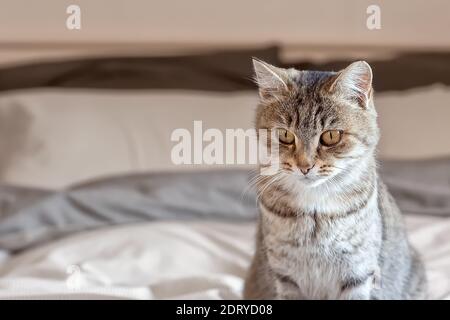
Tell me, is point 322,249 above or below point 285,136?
below

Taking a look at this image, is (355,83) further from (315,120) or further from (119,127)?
(119,127)

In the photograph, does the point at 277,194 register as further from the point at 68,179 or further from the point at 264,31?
the point at 264,31

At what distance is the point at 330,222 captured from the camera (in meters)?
0.94

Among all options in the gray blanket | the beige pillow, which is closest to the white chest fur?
the gray blanket

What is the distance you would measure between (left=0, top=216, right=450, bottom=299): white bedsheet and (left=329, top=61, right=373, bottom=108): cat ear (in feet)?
1.42

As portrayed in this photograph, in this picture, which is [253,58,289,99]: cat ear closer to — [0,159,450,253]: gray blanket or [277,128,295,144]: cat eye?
[277,128,295,144]: cat eye

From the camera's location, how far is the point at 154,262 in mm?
1346

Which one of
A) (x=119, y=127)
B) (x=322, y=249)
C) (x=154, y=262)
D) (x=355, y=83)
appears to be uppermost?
(x=355, y=83)

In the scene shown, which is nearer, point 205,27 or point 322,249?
point 322,249

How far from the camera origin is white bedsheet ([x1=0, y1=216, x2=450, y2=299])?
1174mm

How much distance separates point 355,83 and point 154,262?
656 millimetres

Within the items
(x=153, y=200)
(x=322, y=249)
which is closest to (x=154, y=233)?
(x=153, y=200)

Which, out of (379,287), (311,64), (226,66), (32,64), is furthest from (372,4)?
(32,64)

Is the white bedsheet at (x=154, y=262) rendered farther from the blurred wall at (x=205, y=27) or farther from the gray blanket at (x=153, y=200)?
the blurred wall at (x=205, y=27)
